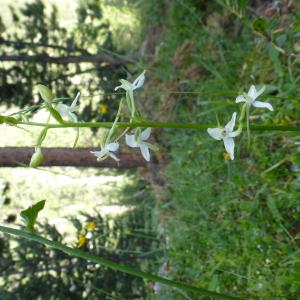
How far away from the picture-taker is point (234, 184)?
227cm

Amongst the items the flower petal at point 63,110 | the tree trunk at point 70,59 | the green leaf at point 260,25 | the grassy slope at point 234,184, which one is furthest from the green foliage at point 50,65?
the flower petal at point 63,110

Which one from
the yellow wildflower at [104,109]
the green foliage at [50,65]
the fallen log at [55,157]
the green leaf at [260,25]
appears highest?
the green foliage at [50,65]

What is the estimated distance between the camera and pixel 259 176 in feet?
7.04

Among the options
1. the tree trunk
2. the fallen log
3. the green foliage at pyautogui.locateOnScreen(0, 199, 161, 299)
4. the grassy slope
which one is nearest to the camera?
the grassy slope

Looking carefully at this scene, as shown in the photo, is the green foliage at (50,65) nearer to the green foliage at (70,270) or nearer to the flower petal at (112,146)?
the green foliage at (70,270)

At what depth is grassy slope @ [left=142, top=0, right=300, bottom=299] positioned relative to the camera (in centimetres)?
185

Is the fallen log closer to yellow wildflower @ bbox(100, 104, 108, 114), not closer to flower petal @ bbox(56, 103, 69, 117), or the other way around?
yellow wildflower @ bbox(100, 104, 108, 114)

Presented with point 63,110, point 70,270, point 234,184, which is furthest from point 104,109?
point 63,110

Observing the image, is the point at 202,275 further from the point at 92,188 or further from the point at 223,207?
the point at 92,188

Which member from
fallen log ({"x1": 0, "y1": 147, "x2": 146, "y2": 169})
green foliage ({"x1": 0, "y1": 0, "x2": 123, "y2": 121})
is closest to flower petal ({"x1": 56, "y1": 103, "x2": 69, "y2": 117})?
fallen log ({"x1": 0, "y1": 147, "x2": 146, "y2": 169})

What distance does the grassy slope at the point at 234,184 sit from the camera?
Answer: 6.07 feet

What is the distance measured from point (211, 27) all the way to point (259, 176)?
1.57m

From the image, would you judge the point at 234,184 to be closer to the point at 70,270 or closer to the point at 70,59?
the point at 70,270

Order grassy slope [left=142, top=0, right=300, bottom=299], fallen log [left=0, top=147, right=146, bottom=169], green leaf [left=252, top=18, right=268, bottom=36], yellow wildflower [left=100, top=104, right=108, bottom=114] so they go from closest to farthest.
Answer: green leaf [left=252, top=18, right=268, bottom=36]
grassy slope [left=142, top=0, right=300, bottom=299]
fallen log [left=0, top=147, right=146, bottom=169]
yellow wildflower [left=100, top=104, right=108, bottom=114]
